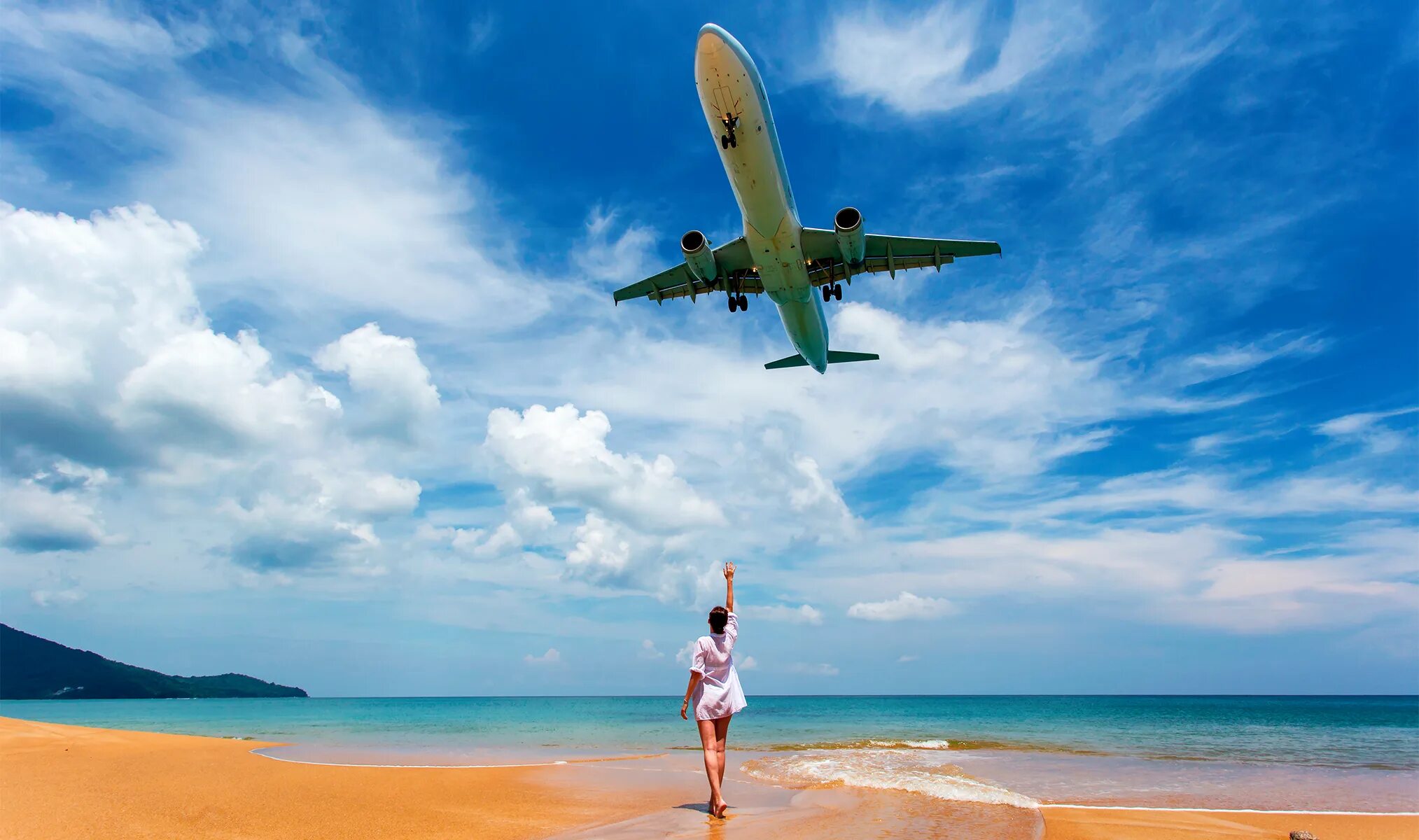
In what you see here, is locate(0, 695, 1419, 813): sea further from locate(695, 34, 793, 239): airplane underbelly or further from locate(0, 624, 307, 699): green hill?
locate(0, 624, 307, 699): green hill

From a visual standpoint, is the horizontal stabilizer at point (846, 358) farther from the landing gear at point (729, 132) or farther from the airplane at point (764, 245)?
the landing gear at point (729, 132)

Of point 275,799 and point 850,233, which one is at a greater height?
point 850,233

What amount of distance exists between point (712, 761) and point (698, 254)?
58.1 ft

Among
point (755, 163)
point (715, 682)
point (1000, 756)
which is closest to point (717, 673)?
point (715, 682)

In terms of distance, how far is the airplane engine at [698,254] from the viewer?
2236cm

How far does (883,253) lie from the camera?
24078mm

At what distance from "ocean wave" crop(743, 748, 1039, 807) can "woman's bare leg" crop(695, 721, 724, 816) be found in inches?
175

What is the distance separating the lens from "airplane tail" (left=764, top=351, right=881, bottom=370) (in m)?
30.6

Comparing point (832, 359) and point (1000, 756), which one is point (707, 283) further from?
point (1000, 756)

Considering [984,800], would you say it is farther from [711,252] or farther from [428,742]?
[428,742]

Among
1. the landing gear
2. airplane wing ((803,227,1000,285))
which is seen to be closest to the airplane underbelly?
the landing gear

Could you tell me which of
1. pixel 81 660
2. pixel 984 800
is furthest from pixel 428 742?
pixel 81 660

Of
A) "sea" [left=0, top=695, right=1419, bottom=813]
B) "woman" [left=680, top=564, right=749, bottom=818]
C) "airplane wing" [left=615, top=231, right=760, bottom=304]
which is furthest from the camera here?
"airplane wing" [left=615, top=231, right=760, bottom=304]

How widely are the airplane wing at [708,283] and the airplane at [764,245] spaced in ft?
0.10
